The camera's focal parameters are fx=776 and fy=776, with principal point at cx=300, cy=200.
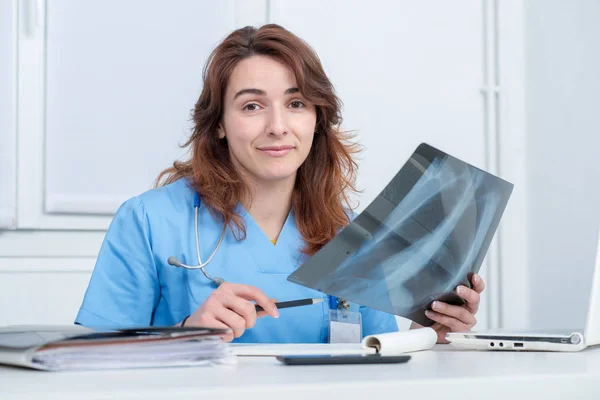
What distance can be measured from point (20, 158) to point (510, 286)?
178 cm

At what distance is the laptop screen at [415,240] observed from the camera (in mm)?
937

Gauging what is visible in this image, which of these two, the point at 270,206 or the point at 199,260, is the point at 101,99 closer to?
the point at 270,206

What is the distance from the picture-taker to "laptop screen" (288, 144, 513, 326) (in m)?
0.94

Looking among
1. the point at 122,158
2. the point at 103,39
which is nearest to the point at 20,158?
the point at 122,158

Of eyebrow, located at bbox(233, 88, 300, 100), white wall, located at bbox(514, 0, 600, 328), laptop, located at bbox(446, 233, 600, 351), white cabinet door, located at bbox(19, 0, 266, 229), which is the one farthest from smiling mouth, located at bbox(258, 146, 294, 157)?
white wall, located at bbox(514, 0, 600, 328)

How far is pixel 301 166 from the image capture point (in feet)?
5.72

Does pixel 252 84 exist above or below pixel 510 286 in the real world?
above

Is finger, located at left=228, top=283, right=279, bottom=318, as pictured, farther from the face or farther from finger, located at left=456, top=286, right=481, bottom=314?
the face

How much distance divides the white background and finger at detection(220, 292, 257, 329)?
1.30 metres

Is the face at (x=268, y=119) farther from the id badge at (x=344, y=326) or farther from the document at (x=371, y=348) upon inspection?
the document at (x=371, y=348)

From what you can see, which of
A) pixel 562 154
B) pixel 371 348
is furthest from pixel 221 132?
pixel 562 154

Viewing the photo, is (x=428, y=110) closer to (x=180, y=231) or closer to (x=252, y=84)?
(x=252, y=84)

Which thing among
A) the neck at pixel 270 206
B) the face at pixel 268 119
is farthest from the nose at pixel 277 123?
the neck at pixel 270 206

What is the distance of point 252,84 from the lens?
5.16 feet
